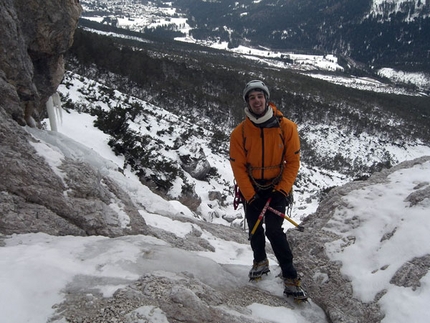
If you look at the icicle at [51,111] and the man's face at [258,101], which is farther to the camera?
the icicle at [51,111]

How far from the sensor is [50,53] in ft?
20.7

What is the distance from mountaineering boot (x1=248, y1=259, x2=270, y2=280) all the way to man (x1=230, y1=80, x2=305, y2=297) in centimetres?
38

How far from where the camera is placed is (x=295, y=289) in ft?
12.6

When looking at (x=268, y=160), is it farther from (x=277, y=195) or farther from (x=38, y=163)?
(x=38, y=163)

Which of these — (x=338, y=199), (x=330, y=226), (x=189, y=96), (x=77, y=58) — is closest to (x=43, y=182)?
(x=330, y=226)

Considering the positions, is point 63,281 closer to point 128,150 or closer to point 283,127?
point 283,127

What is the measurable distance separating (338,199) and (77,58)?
40.8m

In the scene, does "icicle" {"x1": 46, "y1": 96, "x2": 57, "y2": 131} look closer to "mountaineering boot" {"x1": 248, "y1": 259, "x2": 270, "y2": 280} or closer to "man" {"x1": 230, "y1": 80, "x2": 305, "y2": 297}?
"man" {"x1": 230, "y1": 80, "x2": 305, "y2": 297}

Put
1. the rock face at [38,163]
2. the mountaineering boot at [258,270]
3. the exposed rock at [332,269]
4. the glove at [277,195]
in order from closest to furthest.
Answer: the exposed rock at [332,269], the glove at [277,195], the rock face at [38,163], the mountaineering boot at [258,270]

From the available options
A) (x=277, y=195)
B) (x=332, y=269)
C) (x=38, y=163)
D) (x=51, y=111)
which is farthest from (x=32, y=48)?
(x=332, y=269)

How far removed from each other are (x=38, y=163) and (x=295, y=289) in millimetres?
3635

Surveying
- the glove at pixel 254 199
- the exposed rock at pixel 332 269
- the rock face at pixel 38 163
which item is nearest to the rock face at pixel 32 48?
the rock face at pixel 38 163

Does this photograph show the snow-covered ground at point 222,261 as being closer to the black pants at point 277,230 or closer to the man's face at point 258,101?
the black pants at point 277,230

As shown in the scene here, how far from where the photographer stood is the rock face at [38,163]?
160 inches
